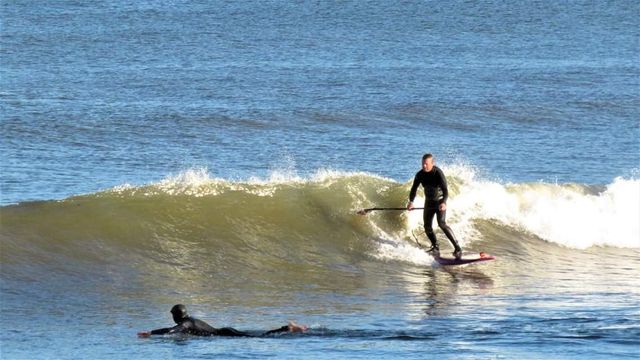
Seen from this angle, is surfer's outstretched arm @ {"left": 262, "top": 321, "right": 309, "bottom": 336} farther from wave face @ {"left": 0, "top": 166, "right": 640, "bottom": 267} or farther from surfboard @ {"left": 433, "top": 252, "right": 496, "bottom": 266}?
surfboard @ {"left": 433, "top": 252, "right": 496, "bottom": 266}

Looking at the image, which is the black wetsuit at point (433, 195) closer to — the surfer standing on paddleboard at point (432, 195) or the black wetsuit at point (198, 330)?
the surfer standing on paddleboard at point (432, 195)

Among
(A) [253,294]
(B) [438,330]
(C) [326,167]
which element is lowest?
(B) [438,330]

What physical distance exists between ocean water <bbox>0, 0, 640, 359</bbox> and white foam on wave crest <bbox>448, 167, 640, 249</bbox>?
0.05 metres

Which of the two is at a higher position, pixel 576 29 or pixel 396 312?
pixel 576 29

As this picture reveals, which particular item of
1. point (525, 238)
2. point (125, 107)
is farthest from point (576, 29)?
point (525, 238)

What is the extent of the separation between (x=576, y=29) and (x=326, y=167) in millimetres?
31100

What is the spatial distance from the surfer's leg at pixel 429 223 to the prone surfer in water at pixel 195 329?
17.4ft

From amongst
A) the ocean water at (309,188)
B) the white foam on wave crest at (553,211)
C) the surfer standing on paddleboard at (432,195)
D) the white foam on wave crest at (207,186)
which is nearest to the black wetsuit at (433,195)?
the surfer standing on paddleboard at (432,195)

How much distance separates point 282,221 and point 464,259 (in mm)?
3053

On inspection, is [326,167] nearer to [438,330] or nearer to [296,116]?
[296,116]

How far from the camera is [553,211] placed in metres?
23.4

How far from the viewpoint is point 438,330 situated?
48.7 ft

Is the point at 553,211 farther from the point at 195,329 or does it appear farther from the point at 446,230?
the point at 195,329

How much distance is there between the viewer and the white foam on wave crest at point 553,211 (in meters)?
22.5
